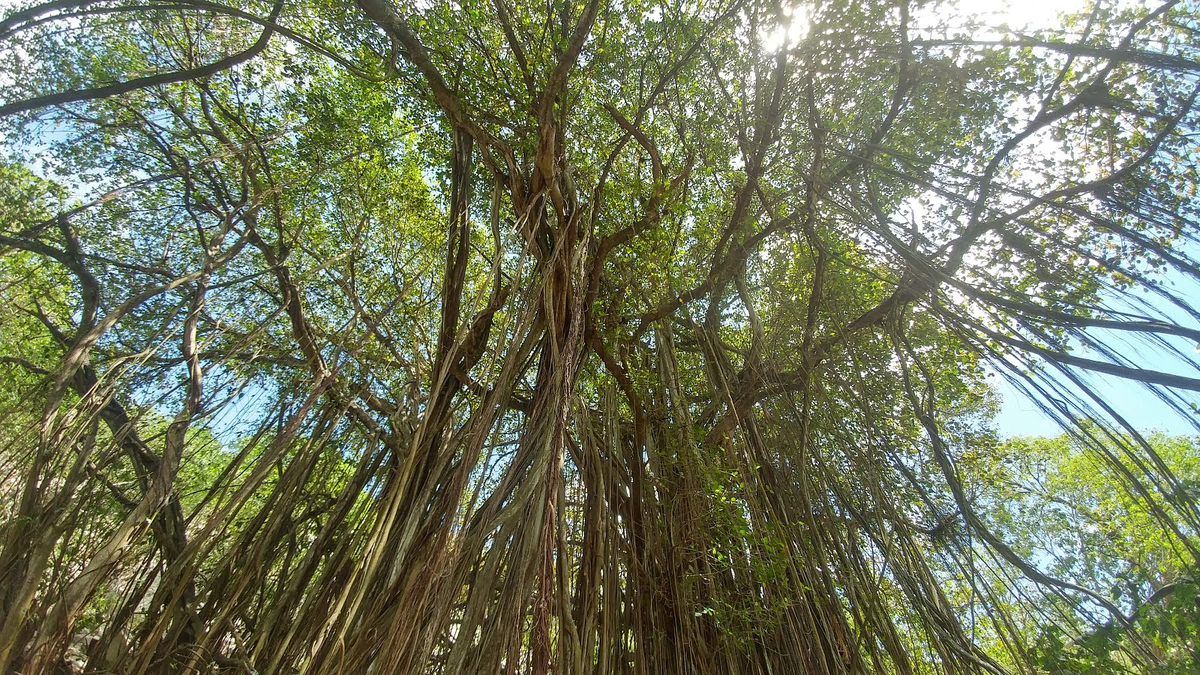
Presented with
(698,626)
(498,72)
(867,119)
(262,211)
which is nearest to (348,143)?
(262,211)

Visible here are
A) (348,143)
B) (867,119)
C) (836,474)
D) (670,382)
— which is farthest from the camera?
(348,143)

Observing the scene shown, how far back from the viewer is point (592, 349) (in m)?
2.60

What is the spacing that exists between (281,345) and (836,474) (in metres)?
3.26

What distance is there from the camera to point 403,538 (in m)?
1.37

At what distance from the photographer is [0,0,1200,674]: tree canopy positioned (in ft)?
4.89

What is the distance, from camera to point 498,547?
4.31 ft

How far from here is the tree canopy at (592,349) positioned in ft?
4.89

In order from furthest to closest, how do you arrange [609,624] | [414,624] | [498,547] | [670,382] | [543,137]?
[670,382] < [543,137] < [609,624] < [498,547] < [414,624]

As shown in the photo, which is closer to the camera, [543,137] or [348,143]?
[543,137]

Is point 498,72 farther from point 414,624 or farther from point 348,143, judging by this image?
point 414,624

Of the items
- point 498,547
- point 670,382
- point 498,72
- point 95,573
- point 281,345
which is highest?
point 498,72

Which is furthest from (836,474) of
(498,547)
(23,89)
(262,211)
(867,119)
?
(23,89)

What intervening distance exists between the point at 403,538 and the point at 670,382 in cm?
144

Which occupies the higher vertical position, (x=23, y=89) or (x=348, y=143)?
(x=348, y=143)
